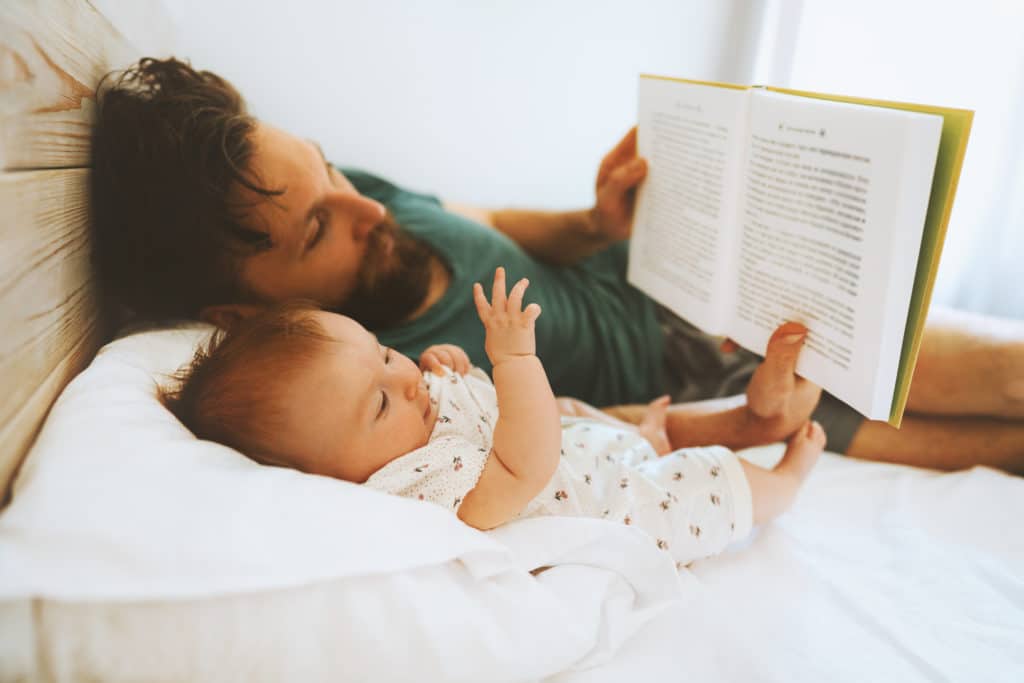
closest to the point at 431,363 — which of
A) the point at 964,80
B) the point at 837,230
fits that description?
the point at 837,230

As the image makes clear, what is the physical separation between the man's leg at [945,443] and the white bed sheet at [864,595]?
0.05 metres

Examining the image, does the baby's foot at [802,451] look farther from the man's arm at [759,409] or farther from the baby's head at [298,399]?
the baby's head at [298,399]

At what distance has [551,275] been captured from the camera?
1255mm

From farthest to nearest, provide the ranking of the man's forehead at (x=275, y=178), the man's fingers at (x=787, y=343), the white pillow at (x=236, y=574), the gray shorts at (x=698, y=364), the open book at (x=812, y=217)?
the gray shorts at (x=698, y=364) < the man's forehead at (x=275, y=178) < the man's fingers at (x=787, y=343) < the open book at (x=812, y=217) < the white pillow at (x=236, y=574)

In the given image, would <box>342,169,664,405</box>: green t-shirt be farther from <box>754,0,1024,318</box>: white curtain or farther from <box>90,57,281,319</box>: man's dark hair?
<box>754,0,1024,318</box>: white curtain

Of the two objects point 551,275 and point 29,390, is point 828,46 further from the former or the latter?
point 29,390

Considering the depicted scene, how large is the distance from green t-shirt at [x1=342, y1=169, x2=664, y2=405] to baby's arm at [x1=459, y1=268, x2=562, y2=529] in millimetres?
411

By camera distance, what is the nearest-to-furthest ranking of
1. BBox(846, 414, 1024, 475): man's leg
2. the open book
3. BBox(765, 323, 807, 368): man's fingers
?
the open book, BBox(765, 323, 807, 368): man's fingers, BBox(846, 414, 1024, 475): man's leg

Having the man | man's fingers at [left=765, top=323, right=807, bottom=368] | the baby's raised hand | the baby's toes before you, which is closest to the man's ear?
the man

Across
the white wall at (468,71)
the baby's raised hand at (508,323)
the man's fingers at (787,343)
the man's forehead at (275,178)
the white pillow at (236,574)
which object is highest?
the white wall at (468,71)

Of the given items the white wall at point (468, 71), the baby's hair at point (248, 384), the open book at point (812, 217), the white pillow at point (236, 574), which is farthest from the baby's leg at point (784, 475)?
the white wall at point (468, 71)

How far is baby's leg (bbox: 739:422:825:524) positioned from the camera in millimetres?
842

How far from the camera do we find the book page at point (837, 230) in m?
0.62

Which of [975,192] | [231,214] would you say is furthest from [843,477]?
[231,214]
